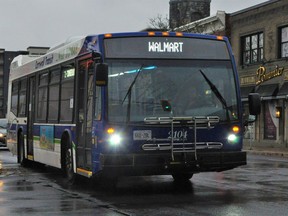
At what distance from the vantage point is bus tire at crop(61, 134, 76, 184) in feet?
42.7

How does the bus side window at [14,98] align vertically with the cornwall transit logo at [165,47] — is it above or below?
below

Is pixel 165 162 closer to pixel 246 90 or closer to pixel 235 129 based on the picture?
pixel 235 129

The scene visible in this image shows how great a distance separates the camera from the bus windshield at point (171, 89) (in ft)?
35.8

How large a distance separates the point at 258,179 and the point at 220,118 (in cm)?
353

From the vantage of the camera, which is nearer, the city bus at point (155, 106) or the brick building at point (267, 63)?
the city bus at point (155, 106)

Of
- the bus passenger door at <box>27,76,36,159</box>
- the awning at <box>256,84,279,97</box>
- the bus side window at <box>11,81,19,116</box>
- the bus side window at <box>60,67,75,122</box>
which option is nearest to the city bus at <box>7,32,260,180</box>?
the bus side window at <box>60,67,75,122</box>

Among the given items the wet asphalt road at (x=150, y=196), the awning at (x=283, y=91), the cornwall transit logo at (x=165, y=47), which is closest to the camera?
the wet asphalt road at (x=150, y=196)

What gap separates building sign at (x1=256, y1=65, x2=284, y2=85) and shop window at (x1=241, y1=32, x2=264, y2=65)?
990 millimetres

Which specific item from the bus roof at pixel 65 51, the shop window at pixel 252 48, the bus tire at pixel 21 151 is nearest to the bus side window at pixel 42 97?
the bus roof at pixel 65 51

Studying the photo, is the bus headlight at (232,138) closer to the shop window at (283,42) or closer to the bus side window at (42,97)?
the bus side window at (42,97)

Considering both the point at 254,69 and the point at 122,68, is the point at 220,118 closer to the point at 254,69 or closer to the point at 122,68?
the point at 122,68

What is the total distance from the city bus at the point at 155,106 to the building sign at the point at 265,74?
80.0ft

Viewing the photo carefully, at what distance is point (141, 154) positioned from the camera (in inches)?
427

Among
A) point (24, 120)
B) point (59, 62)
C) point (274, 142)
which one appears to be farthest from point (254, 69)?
point (59, 62)
